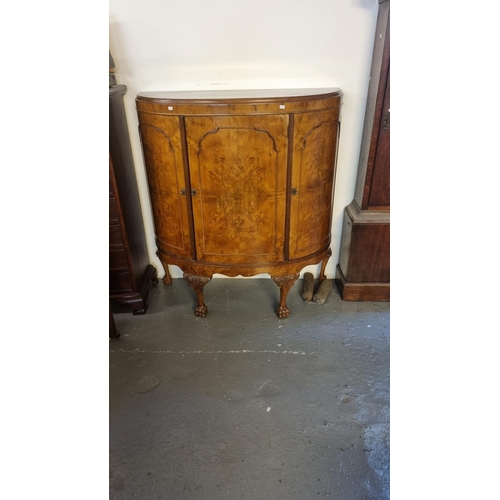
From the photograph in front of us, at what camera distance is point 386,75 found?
190 cm

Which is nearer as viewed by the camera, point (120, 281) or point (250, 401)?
point (250, 401)

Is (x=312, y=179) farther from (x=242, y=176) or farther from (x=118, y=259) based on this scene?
(x=118, y=259)

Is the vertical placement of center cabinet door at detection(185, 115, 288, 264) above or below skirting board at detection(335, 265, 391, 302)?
above

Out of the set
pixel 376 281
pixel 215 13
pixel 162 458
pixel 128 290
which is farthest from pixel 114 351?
pixel 215 13

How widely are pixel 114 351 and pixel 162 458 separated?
2.46 ft

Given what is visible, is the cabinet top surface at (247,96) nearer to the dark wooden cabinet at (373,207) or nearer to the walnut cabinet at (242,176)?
the walnut cabinet at (242,176)

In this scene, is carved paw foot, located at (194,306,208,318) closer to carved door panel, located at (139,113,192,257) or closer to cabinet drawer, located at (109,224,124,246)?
carved door panel, located at (139,113,192,257)

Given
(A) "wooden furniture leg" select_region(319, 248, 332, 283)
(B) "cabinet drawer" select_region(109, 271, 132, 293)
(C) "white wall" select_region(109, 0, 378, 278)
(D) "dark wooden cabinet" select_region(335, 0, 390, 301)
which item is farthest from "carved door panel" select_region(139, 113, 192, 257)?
(D) "dark wooden cabinet" select_region(335, 0, 390, 301)

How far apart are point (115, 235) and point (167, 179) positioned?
454 millimetres

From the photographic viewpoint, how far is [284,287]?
7.22 feet

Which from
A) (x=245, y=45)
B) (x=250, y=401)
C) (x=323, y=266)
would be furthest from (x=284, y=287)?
(x=245, y=45)

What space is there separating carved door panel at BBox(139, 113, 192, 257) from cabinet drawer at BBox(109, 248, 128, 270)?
0.78 feet

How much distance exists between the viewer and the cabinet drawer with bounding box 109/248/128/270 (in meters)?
2.16

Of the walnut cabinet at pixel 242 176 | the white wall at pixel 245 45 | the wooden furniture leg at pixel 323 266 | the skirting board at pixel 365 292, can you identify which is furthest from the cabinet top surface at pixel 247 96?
the skirting board at pixel 365 292
